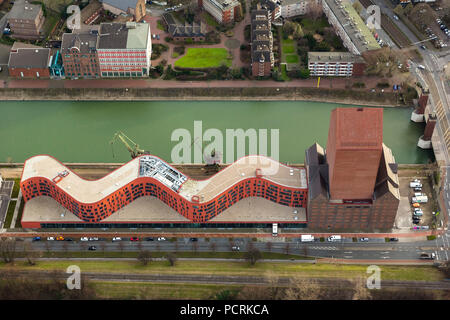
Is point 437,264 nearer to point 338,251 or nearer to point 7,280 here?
point 338,251

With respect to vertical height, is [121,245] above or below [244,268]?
above

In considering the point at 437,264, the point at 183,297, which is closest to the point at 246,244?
the point at 183,297

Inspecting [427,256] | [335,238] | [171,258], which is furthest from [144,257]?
[427,256]

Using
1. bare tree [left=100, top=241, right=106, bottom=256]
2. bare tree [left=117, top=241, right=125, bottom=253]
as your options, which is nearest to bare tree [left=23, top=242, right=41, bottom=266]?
bare tree [left=100, top=241, right=106, bottom=256]

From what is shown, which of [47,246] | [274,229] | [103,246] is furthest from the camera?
[274,229]

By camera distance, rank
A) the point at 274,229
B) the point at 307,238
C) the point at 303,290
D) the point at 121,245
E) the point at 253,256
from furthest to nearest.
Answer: the point at 274,229 → the point at 307,238 → the point at 121,245 → the point at 253,256 → the point at 303,290

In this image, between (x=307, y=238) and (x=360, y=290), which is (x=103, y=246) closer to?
(x=307, y=238)

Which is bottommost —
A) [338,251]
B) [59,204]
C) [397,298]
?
[397,298]
